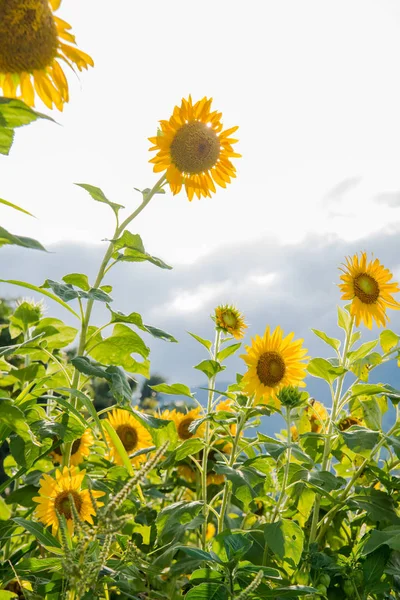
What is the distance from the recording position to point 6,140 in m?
0.90

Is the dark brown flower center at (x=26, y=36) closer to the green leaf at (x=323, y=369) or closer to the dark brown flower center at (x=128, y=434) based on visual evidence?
the green leaf at (x=323, y=369)

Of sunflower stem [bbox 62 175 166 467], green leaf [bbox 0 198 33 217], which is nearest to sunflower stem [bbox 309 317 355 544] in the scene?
sunflower stem [bbox 62 175 166 467]

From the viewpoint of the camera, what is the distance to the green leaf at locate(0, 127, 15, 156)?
89 centimetres

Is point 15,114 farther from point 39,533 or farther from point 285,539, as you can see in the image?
point 285,539

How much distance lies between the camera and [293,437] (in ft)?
6.41

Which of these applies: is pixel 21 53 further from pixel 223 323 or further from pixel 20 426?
pixel 223 323

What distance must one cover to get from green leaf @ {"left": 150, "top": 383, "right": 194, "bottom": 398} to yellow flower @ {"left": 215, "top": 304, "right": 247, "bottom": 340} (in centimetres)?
30

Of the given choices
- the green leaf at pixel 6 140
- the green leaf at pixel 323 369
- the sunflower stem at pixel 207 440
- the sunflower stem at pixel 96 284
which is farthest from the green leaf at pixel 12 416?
the green leaf at pixel 323 369

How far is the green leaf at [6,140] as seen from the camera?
0.89m

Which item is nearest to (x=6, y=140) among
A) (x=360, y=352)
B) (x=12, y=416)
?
(x=12, y=416)

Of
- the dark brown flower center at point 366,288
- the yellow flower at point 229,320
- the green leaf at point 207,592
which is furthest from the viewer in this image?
the yellow flower at point 229,320

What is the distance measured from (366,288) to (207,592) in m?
0.98

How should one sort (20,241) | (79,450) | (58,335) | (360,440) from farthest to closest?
(79,450)
(58,335)
(360,440)
(20,241)

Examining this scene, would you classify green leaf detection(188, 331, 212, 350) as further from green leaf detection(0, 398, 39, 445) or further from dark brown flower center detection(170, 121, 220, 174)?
green leaf detection(0, 398, 39, 445)
